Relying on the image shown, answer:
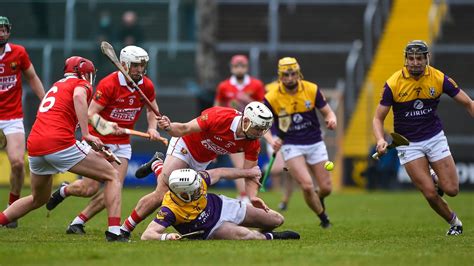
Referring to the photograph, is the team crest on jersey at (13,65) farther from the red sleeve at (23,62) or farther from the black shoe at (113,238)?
the black shoe at (113,238)

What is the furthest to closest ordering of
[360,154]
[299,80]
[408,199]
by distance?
1. [360,154]
2. [408,199]
3. [299,80]

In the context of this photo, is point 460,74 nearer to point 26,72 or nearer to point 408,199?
point 408,199

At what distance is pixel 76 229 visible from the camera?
1324 cm

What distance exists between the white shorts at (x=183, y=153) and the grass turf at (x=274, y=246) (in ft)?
3.81

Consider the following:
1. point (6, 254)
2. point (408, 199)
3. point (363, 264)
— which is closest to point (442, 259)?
point (363, 264)

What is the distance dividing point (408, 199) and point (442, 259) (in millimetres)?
12864

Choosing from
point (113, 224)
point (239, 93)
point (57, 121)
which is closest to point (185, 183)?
point (113, 224)

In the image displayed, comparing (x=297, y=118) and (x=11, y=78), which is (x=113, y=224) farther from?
(x=297, y=118)

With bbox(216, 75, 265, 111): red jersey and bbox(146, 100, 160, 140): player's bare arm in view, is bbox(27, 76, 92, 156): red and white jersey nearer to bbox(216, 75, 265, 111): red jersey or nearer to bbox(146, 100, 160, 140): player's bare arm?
bbox(146, 100, 160, 140): player's bare arm

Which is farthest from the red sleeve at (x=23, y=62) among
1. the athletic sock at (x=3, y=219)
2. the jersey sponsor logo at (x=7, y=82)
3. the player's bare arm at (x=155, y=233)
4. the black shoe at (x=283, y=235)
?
the black shoe at (x=283, y=235)

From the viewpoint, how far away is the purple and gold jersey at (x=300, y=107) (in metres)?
15.2

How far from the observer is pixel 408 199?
22859 mm

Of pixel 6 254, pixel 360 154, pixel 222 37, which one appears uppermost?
pixel 6 254

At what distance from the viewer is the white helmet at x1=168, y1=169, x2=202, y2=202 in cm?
1123
